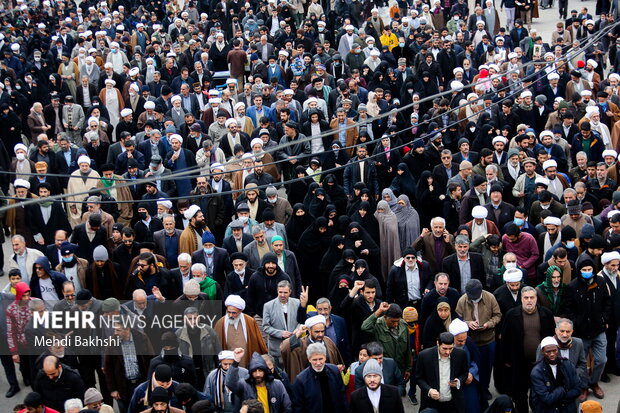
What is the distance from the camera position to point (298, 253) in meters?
13.2

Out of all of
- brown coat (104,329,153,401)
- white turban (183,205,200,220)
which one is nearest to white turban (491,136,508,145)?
white turban (183,205,200,220)

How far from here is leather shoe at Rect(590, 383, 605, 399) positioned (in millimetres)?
11109

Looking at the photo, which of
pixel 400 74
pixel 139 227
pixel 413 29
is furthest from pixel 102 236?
pixel 413 29

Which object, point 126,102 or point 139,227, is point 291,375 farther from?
point 126,102

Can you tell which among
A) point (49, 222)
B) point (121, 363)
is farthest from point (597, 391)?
point (49, 222)

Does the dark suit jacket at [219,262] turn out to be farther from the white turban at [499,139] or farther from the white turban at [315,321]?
the white turban at [499,139]

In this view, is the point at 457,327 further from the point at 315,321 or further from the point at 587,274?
the point at 587,274

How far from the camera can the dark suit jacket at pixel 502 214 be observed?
42.7 feet

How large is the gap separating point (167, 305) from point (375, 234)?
313 cm

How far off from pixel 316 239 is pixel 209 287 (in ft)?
6.47

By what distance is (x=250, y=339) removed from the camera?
10.7m

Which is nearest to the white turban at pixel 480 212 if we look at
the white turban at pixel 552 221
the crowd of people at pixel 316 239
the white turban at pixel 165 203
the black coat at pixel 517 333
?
the crowd of people at pixel 316 239

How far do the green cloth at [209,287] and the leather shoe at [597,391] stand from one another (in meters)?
4.12

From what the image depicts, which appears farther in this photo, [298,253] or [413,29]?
[413,29]
